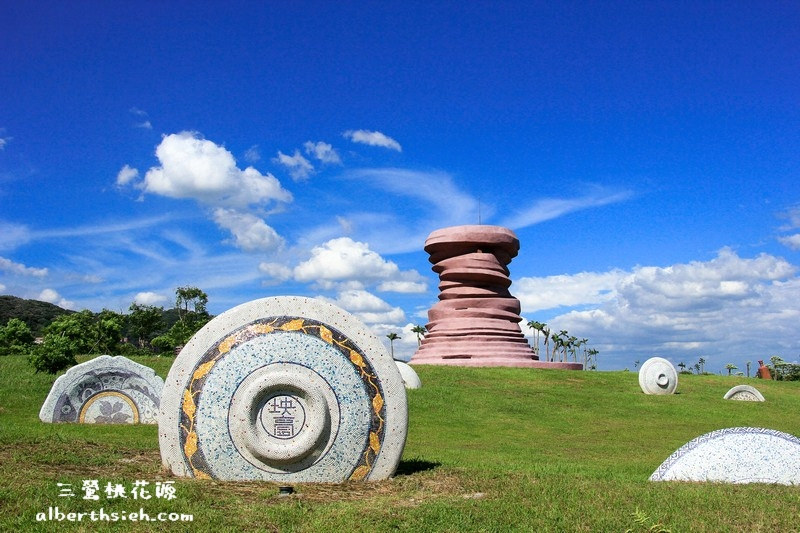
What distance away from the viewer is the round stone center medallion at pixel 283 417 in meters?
7.62

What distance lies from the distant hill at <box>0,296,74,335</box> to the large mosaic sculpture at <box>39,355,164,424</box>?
54.5m

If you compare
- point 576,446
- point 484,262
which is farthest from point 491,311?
point 576,446

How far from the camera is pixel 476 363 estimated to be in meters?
33.3

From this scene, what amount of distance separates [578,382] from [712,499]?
73.6 feet

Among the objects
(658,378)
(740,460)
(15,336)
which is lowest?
(740,460)

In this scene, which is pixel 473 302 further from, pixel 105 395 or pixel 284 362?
pixel 284 362

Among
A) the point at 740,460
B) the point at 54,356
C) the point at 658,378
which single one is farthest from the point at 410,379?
the point at 740,460

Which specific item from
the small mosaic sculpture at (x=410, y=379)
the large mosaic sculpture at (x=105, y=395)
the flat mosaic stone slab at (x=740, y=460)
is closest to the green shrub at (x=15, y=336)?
the small mosaic sculpture at (x=410, y=379)

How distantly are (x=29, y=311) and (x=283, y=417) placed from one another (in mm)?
71130

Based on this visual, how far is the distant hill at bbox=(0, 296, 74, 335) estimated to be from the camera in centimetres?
6625

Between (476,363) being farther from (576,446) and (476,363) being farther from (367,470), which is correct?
(367,470)

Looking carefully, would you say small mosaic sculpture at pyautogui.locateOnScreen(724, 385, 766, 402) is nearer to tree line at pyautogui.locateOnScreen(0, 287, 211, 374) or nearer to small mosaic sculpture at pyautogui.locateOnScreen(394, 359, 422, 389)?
small mosaic sculpture at pyautogui.locateOnScreen(394, 359, 422, 389)

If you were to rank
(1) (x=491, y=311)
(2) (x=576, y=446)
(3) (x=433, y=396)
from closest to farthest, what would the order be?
(2) (x=576, y=446)
(3) (x=433, y=396)
(1) (x=491, y=311)

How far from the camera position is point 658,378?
2703cm
